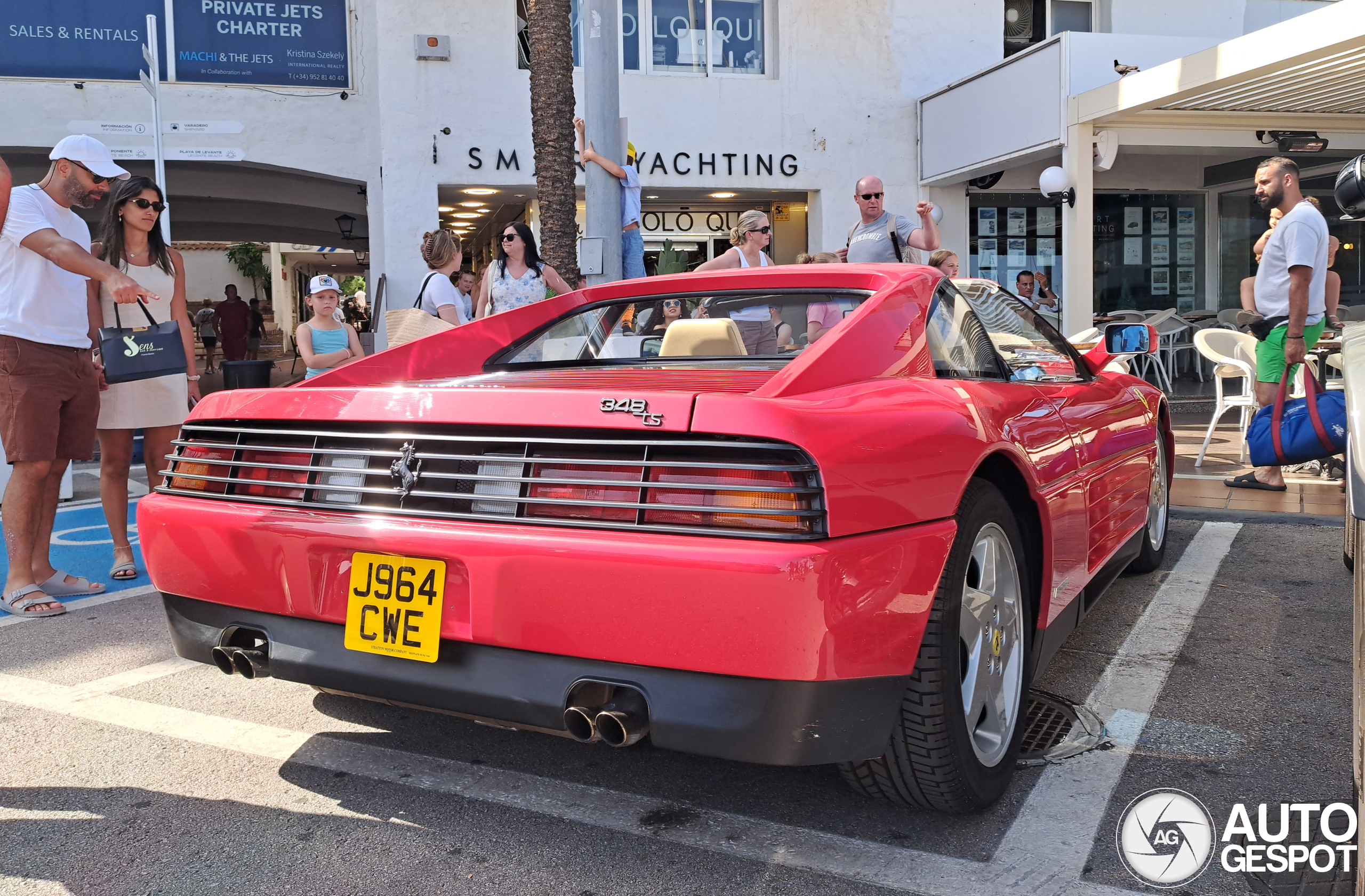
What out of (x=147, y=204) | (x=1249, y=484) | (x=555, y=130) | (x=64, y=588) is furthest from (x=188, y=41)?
(x=1249, y=484)

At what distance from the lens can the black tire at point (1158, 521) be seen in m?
4.65

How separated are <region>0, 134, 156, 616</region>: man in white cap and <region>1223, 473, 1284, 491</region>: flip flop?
242 inches

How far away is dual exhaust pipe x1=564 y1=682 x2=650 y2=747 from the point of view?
2.06m

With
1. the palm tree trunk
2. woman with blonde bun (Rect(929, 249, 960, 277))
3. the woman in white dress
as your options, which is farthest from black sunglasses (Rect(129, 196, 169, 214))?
woman with blonde bun (Rect(929, 249, 960, 277))

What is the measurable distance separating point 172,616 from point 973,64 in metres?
14.6

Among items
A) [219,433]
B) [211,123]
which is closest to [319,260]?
[211,123]

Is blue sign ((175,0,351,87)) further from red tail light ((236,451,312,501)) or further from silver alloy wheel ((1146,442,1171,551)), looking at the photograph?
red tail light ((236,451,312,501))

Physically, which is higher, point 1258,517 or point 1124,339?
point 1124,339

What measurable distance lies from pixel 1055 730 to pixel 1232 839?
685mm

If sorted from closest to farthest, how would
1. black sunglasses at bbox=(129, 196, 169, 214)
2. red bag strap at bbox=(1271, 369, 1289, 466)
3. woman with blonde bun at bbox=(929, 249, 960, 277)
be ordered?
black sunglasses at bbox=(129, 196, 169, 214) < red bag strap at bbox=(1271, 369, 1289, 466) < woman with blonde bun at bbox=(929, 249, 960, 277)

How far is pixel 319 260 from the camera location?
43219 millimetres

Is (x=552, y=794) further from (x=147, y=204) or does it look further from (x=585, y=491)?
(x=147, y=204)

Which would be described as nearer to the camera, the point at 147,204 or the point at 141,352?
the point at 141,352

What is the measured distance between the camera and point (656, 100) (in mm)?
14250
